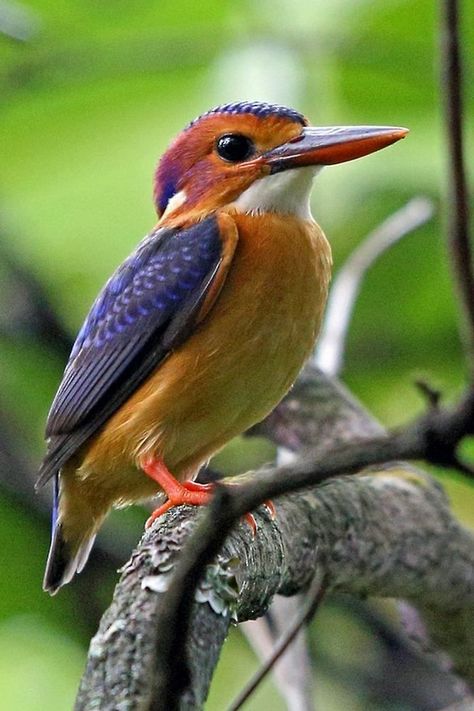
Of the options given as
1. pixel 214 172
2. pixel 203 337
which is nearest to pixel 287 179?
pixel 214 172

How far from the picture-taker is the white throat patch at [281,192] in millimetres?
3201

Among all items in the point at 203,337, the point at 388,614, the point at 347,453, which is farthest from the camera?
the point at 388,614

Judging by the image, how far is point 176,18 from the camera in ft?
14.2

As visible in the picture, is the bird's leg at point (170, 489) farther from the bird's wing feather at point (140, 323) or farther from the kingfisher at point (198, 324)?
the bird's wing feather at point (140, 323)

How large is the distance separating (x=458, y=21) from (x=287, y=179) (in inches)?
69.6

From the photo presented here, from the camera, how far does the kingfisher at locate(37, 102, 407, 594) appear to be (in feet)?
9.68

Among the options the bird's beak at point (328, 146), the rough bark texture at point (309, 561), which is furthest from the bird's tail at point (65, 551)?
the bird's beak at point (328, 146)

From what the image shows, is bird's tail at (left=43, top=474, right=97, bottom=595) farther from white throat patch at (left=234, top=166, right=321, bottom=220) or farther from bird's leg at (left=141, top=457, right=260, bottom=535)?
white throat patch at (left=234, top=166, right=321, bottom=220)

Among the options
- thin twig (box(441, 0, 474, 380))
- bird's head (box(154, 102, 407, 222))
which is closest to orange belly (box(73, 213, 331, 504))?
bird's head (box(154, 102, 407, 222))

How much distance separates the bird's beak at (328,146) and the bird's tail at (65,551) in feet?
3.56

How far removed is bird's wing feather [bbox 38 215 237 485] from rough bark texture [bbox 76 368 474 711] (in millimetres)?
566

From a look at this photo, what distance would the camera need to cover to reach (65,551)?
3.35 meters

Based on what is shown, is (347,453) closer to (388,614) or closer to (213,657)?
(213,657)

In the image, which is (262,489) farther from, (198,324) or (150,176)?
(150,176)
